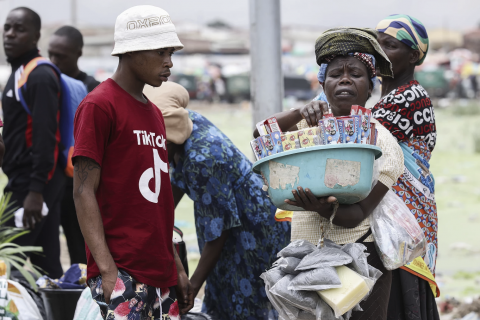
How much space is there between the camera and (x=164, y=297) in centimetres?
262

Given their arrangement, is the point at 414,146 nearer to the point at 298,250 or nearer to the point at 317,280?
→ the point at 298,250

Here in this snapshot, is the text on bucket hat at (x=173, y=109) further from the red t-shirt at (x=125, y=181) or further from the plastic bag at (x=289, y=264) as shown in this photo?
the plastic bag at (x=289, y=264)

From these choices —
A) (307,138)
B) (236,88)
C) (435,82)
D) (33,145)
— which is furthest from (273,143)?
(236,88)

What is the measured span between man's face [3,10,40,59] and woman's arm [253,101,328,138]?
2551mm

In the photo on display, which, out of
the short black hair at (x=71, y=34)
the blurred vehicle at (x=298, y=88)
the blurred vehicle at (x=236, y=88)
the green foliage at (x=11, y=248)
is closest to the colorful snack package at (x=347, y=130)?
the green foliage at (x=11, y=248)

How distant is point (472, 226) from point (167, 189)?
7043 millimetres

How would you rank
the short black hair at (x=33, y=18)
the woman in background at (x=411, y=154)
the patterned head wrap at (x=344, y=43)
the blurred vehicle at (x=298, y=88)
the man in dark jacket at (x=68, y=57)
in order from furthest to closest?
the blurred vehicle at (x=298, y=88), the man in dark jacket at (x=68, y=57), the short black hair at (x=33, y=18), the woman in background at (x=411, y=154), the patterned head wrap at (x=344, y=43)

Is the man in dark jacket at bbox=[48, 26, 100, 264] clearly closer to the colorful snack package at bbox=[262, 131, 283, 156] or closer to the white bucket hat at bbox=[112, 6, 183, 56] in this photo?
the white bucket hat at bbox=[112, 6, 183, 56]

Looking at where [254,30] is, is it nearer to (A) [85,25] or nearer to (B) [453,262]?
(B) [453,262]

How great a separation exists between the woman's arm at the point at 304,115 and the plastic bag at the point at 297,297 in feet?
2.07

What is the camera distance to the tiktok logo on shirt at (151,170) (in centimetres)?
249

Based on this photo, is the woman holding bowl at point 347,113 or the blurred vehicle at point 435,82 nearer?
the woman holding bowl at point 347,113

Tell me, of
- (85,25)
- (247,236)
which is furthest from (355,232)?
(85,25)

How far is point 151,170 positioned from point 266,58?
6.39 feet
